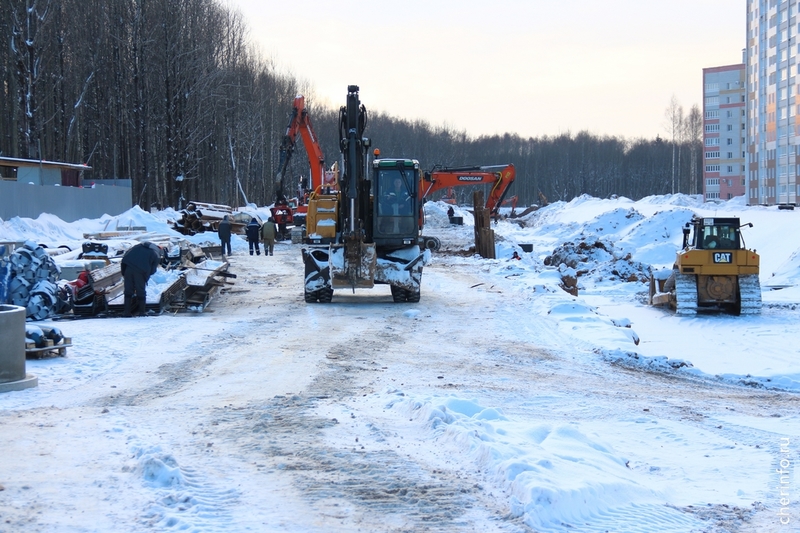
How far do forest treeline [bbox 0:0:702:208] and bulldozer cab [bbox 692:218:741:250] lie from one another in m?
30.5

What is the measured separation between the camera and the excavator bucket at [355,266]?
1823 cm

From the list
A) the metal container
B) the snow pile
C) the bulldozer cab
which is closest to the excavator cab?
the bulldozer cab

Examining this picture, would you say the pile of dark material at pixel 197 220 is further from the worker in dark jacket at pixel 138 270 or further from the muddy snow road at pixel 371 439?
the muddy snow road at pixel 371 439

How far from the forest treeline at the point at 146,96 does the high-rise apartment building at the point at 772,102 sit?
46.3 meters

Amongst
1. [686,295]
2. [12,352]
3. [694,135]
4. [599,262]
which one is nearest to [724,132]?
[694,135]

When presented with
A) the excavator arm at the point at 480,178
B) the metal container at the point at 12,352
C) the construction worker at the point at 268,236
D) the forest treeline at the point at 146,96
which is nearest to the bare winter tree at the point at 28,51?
the forest treeline at the point at 146,96

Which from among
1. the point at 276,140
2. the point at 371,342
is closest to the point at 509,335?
the point at 371,342

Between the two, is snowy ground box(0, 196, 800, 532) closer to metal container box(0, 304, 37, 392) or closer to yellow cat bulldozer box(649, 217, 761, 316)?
metal container box(0, 304, 37, 392)

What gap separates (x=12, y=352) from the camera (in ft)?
31.3

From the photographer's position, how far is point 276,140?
79500mm

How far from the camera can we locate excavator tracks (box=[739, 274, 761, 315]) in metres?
19.8

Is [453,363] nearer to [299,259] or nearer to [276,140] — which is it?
[299,259]

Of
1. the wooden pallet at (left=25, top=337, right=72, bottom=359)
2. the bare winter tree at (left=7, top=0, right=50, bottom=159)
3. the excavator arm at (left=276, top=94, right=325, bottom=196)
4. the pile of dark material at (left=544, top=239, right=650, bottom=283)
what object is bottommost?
the wooden pallet at (left=25, top=337, right=72, bottom=359)

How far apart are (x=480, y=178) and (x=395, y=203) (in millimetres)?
23160
